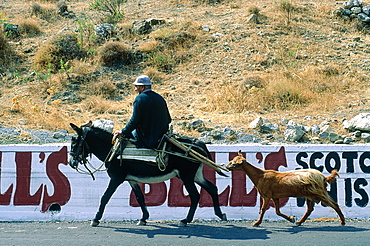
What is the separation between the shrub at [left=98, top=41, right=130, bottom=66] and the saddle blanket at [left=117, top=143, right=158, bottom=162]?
37.1ft

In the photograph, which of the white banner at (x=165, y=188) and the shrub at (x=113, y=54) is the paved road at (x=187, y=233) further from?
the shrub at (x=113, y=54)

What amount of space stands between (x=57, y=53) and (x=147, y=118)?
12624 millimetres

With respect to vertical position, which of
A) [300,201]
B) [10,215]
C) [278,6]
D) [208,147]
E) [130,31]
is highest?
[278,6]

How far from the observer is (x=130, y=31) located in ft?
70.3

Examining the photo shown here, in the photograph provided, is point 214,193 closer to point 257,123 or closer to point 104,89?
point 257,123

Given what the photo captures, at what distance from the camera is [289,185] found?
779 cm

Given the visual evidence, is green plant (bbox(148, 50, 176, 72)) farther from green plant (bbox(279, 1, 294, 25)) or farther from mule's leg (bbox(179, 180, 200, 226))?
mule's leg (bbox(179, 180, 200, 226))

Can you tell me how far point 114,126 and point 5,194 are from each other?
16.7ft

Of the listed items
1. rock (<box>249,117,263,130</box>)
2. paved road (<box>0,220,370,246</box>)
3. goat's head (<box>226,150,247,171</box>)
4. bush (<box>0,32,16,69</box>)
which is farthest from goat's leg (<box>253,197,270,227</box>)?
bush (<box>0,32,16,69</box>)

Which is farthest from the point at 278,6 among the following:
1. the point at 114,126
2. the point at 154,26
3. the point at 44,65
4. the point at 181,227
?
the point at 181,227

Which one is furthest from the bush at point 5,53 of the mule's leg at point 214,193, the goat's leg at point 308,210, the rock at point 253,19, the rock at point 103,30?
the goat's leg at point 308,210

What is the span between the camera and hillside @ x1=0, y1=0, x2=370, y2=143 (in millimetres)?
14719

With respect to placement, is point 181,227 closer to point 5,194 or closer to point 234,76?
point 5,194

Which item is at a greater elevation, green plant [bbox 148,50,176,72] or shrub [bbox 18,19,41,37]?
shrub [bbox 18,19,41,37]
